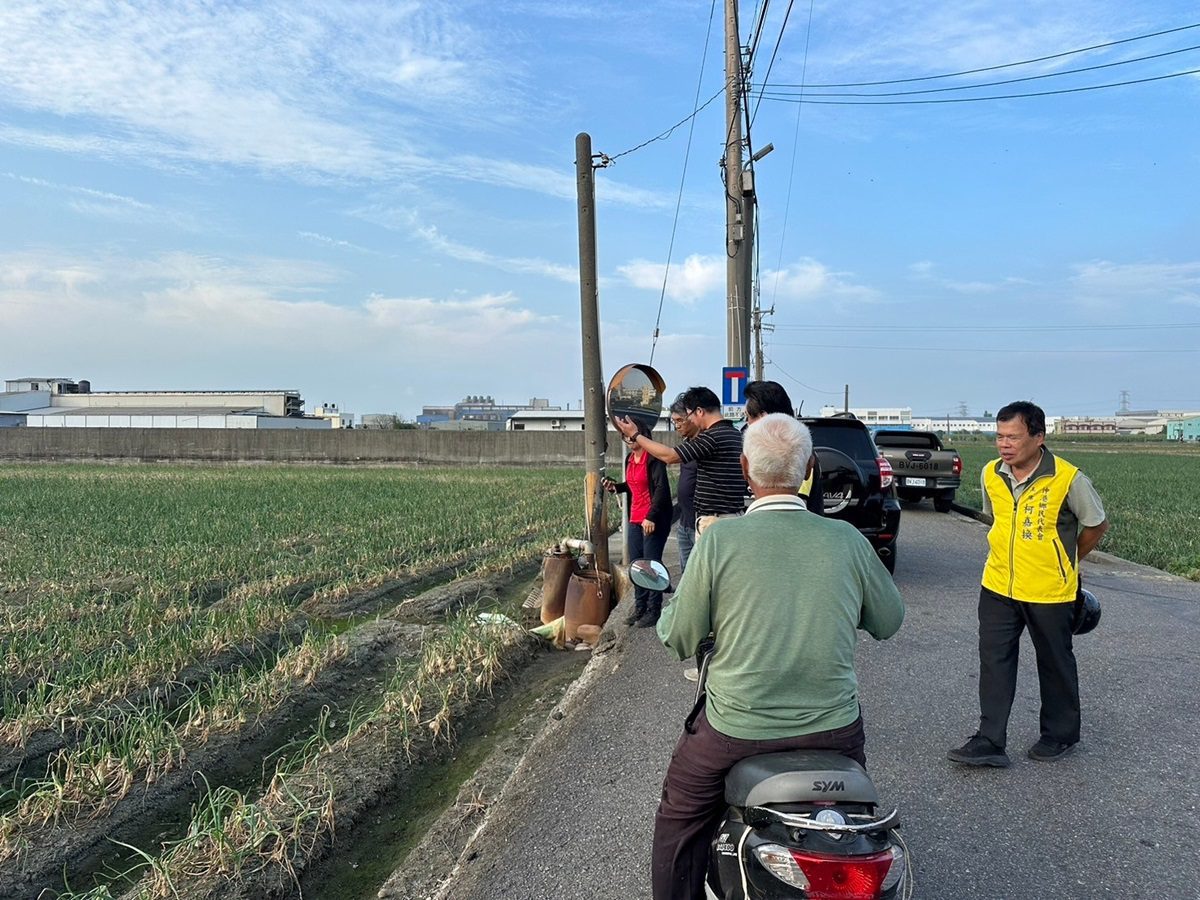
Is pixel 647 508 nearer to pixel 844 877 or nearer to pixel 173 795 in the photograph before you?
pixel 173 795

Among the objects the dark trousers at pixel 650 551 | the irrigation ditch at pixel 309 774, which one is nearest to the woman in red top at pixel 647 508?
the dark trousers at pixel 650 551

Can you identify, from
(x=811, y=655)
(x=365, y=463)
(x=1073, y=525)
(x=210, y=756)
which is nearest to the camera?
(x=811, y=655)

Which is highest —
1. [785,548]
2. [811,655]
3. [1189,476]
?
[785,548]

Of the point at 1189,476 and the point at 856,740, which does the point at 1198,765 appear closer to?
the point at 856,740

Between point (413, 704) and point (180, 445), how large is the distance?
4296cm

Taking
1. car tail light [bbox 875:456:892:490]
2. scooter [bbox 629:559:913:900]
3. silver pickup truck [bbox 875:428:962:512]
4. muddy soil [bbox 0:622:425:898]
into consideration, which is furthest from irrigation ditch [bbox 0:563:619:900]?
silver pickup truck [bbox 875:428:962:512]

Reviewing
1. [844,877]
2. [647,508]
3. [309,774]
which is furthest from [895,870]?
[647,508]

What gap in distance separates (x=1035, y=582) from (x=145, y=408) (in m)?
75.8

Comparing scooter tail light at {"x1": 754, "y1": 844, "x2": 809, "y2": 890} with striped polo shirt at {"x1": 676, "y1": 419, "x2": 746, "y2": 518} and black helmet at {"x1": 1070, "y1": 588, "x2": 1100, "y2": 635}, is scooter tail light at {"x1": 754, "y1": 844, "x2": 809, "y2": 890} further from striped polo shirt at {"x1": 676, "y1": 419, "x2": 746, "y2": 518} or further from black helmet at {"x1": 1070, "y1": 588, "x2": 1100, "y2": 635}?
striped polo shirt at {"x1": 676, "y1": 419, "x2": 746, "y2": 518}

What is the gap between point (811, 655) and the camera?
97.3 inches

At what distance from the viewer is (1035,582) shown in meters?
4.30

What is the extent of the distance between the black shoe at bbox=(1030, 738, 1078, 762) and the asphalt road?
0.19 feet

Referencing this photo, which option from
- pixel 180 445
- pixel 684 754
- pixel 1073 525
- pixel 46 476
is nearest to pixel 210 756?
pixel 684 754

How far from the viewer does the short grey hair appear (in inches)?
102
